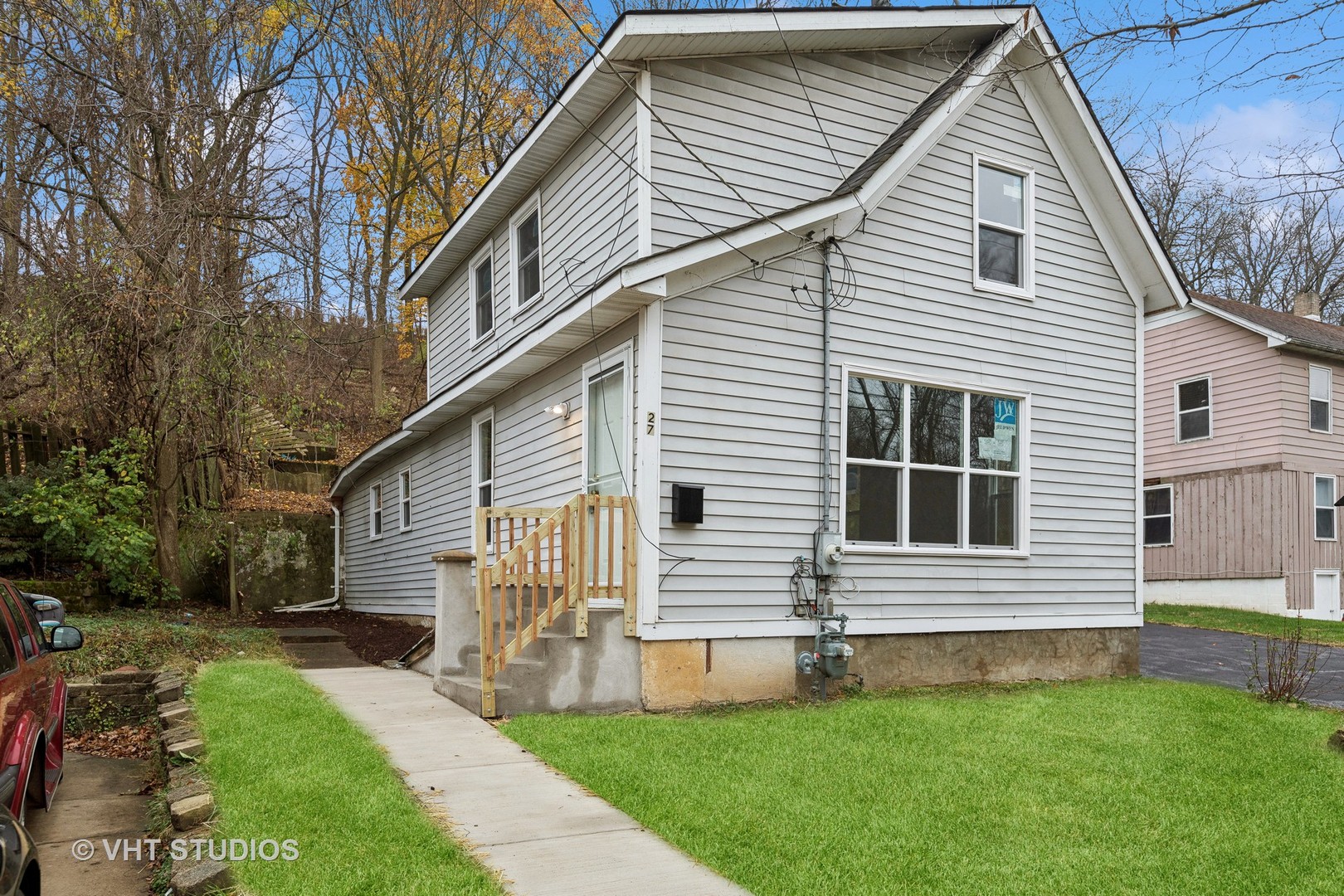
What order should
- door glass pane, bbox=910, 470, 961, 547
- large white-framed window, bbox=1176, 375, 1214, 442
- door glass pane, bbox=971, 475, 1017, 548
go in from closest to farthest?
1. door glass pane, bbox=910, 470, 961, 547
2. door glass pane, bbox=971, 475, 1017, 548
3. large white-framed window, bbox=1176, 375, 1214, 442

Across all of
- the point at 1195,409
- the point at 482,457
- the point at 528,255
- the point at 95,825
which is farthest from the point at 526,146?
the point at 1195,409

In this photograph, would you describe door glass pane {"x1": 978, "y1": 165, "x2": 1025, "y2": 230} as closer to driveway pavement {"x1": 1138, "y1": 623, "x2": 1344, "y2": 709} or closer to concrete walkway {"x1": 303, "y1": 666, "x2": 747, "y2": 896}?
driveway pavement {"x1": 1138, "y1": 623, "x2": 1344, "y2": 709}

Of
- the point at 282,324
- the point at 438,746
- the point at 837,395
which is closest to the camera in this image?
the point at 438,746

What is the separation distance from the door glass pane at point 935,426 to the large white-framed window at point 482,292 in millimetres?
5576

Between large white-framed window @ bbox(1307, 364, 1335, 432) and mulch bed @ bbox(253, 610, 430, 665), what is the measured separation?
16356mm

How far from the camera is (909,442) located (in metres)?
9.77

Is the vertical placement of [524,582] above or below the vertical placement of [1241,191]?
below

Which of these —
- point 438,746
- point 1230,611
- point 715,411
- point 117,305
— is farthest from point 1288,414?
point 117,305

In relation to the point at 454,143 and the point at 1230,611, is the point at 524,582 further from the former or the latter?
the point at 454,143

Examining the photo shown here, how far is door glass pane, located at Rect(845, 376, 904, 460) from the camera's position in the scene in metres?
9.47

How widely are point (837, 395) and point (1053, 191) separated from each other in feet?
12.7

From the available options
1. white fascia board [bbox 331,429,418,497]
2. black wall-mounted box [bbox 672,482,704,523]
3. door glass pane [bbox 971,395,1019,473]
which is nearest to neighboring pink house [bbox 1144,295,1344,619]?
door glass pane [bbox 971,395,1019,473]

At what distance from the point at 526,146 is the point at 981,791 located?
7.74 m

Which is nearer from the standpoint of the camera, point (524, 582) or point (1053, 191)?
point (524, 582)
